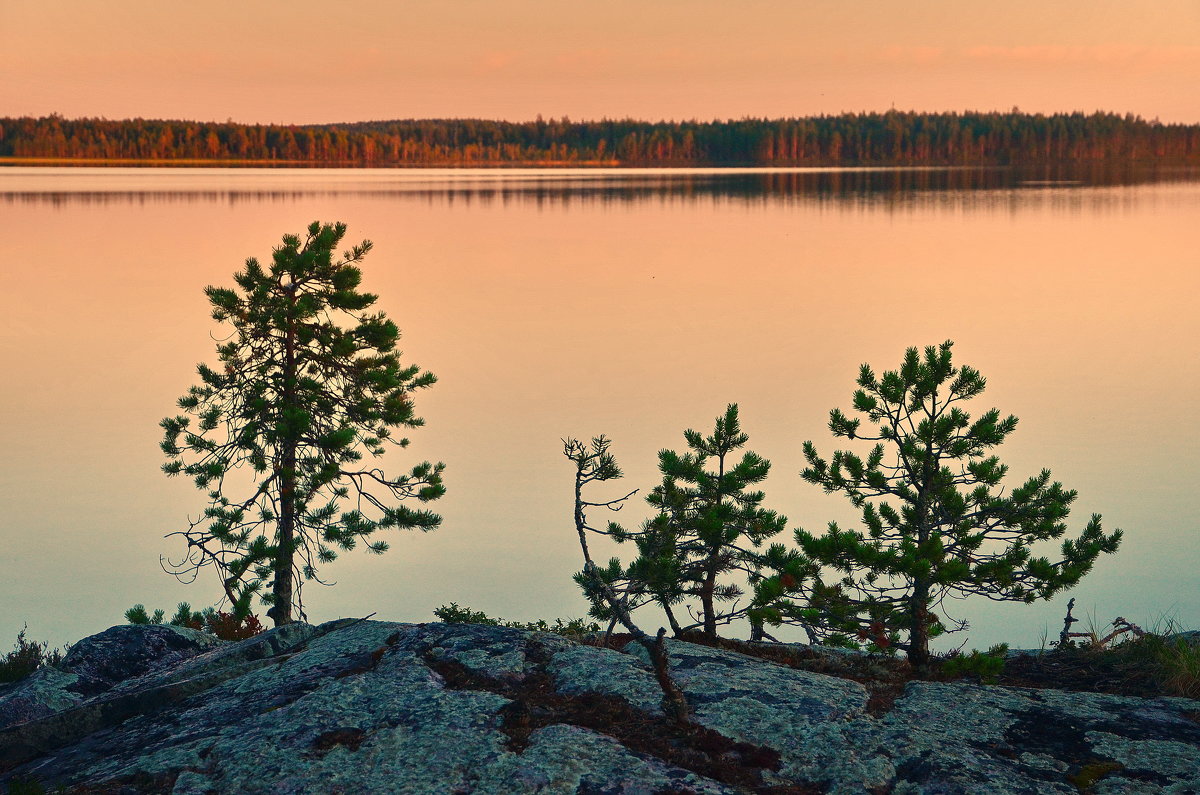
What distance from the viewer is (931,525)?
933 cm

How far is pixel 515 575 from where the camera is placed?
18766 millimetres

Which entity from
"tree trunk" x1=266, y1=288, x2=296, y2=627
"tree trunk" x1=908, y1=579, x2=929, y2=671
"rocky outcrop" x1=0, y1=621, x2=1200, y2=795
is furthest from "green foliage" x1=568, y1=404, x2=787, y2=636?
"tree trunk" x1=266, y1=288, x2=296, y2=627

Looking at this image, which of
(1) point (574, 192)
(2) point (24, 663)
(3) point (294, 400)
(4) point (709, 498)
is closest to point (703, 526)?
(4) point (709, 498)

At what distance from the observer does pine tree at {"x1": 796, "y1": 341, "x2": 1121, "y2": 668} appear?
8789 millimetres

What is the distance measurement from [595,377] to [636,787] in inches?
1118

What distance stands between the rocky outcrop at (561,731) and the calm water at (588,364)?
355 inches

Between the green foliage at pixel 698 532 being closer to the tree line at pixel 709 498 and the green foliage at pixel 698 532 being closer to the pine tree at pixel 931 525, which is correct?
the tree line at pixel 709 498

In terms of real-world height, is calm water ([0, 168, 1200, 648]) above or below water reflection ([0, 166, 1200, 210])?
below

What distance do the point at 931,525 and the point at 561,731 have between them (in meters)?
4.36

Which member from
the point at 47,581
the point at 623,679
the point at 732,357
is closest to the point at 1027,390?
the point at 732,357

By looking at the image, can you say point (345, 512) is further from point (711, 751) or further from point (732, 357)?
point (732, 357)

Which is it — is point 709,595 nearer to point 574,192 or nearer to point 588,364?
point 588,364

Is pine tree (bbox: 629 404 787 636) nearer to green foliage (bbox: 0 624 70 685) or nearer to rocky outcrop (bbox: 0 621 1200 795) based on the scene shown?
rocky outcrop (bbox: 0 621 1200 795)

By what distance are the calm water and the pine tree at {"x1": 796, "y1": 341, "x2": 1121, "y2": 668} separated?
6.67 m
